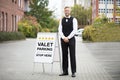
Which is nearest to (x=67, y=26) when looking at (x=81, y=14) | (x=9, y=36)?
(x=9, y=36)

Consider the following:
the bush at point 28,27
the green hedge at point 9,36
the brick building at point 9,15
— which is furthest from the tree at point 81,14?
the green hedge at point 9,36

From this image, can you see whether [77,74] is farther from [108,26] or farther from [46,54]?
[108,26]

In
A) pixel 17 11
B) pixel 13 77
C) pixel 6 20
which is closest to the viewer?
pixel 13 77

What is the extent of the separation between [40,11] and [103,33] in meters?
38.3

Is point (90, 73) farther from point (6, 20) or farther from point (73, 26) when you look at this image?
point (6, 20)

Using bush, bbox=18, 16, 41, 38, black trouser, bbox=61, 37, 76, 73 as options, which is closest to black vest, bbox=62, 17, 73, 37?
black trouser, bbox=61, 37, 76, 73

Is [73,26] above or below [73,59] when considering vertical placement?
above

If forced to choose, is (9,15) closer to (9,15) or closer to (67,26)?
(9,15)

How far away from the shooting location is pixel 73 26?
14.2 metres

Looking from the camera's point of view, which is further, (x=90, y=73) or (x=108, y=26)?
(x=108, y=26)

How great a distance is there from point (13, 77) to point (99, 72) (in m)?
3.06

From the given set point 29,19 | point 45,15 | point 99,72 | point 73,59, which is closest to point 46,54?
point 73,59

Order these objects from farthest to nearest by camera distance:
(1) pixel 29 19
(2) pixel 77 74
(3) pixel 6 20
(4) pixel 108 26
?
(1) pixel 29 19
(3) pixel 6 20
(4) pixel 108 26
(2) pixel 77 74

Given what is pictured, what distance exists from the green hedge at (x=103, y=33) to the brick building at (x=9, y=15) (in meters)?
9.23
